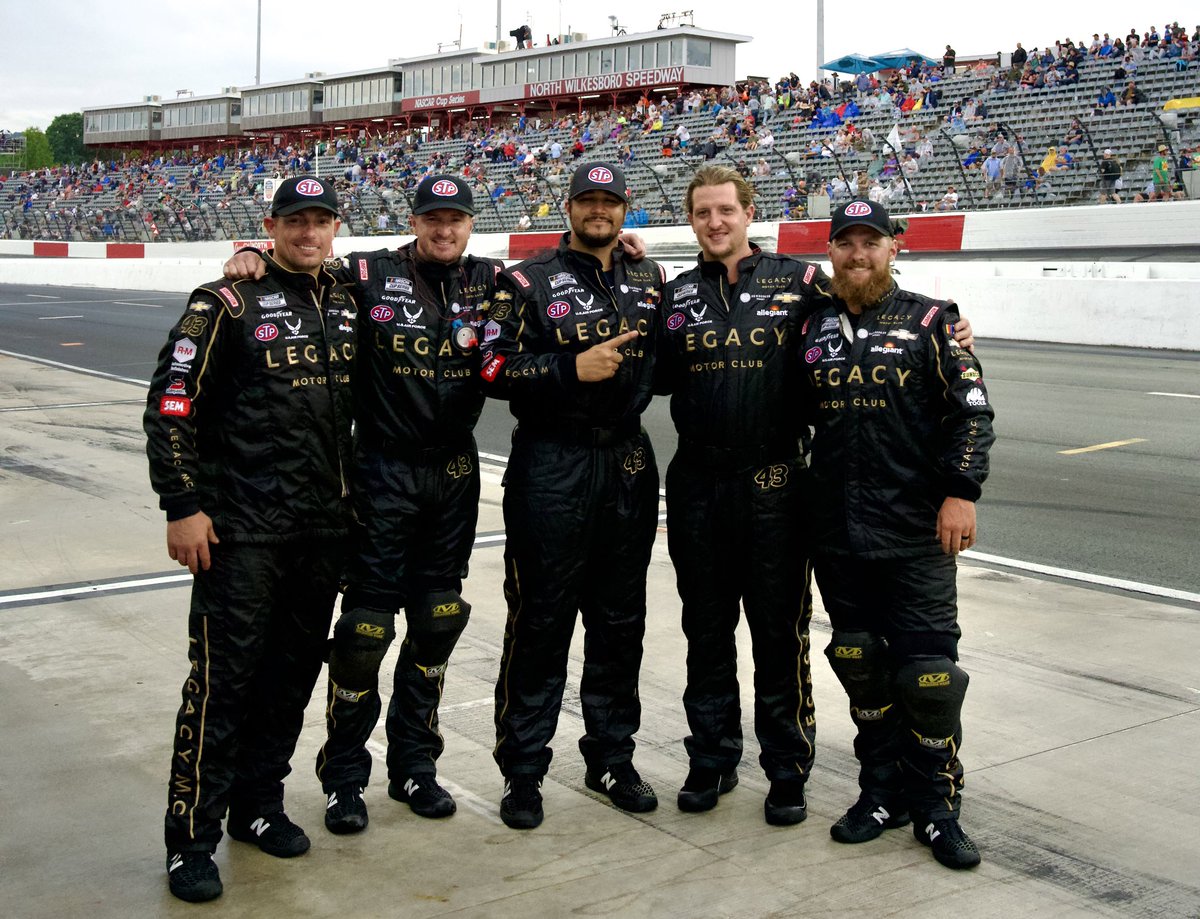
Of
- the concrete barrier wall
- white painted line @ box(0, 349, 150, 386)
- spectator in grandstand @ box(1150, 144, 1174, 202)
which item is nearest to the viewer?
white painted line @ box(0, 349, 150, 386)

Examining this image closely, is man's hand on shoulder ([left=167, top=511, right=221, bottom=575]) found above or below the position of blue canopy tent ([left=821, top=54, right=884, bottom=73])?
below

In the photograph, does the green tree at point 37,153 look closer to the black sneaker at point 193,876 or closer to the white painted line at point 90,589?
the white painted line at point 90,589

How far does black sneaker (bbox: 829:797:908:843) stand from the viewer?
13.4ft

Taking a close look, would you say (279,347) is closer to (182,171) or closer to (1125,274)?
(1125,274)

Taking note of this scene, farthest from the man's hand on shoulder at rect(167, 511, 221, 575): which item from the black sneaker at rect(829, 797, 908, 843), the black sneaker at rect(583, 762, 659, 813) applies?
the black sneaker at rect(829, 797, 908, 843)

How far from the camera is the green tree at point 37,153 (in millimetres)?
155750

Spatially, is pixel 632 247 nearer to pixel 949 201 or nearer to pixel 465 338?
pixel 465 338

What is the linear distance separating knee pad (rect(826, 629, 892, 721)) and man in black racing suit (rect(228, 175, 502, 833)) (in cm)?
126

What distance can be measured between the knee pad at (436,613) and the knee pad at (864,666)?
1.25 meters

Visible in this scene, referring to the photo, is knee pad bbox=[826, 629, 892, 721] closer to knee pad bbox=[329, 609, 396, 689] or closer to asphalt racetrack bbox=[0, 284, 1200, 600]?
knee pad bbox=[329, 609, 396, 689]

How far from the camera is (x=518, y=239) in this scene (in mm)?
33719

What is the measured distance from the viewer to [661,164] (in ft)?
115

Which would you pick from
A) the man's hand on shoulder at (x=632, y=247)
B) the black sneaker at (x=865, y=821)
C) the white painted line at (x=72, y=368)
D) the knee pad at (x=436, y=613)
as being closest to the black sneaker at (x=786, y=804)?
the black sneaker at (x=865, y=821)

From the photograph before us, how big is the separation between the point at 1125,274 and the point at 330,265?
60.9 feet
